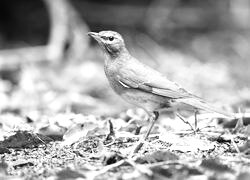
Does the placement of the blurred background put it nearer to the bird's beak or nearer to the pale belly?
the bird's beak

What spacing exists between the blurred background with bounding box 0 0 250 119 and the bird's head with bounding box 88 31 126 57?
1608mm

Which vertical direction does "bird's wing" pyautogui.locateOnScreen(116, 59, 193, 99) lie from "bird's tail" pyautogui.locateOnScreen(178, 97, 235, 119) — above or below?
above

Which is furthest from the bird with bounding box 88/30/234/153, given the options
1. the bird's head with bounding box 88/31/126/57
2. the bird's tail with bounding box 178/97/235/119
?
the bird's head with bounding box 88/31/126/57

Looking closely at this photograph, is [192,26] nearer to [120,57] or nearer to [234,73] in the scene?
[234,73]

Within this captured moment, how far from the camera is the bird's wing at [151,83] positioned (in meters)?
6.08

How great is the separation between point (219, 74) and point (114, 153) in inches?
309

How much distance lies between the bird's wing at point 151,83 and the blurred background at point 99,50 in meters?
1.92

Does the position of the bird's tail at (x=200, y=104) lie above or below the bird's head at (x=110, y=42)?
below

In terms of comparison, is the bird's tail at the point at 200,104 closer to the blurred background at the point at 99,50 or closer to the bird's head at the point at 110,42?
the bird's head at the point at 110,42

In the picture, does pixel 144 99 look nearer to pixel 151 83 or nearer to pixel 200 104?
pixel 151 83

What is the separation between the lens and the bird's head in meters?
6.69

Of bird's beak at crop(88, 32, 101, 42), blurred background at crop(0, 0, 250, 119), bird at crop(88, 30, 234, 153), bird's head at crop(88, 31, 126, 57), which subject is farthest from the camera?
blurred background at crop(0, 0, 250, 119)

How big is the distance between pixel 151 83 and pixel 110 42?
908 millimetres

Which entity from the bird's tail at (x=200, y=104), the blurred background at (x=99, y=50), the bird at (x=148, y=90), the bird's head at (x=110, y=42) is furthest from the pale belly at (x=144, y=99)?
the blurred background at (x=99, y=50)
